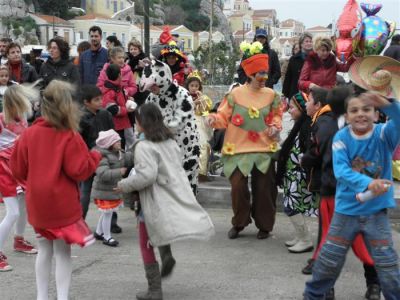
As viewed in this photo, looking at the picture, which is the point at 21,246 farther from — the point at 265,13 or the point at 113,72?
the point at 265,13

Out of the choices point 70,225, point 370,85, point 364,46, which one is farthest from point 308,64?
point 70,225

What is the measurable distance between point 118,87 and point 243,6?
182316mm

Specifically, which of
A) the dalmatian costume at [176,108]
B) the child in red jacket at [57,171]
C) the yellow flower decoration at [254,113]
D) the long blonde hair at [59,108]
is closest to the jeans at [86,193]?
the dalmatian costume at [176,108]

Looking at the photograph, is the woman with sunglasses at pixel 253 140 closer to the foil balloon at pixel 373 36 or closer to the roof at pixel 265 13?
the foil balloon at pixel 373 36

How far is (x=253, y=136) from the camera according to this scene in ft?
20.0

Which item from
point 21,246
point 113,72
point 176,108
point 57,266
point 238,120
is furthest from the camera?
point 113,72

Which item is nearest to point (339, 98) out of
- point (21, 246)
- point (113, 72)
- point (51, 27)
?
point (21, 246)

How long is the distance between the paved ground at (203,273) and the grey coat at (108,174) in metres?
0.51

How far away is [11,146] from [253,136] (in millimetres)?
2315

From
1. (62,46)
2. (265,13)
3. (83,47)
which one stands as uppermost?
(265,13)

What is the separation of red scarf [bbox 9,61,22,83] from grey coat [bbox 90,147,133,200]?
2633mm

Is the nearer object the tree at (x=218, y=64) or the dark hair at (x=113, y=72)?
the dark hair at (x=113, y=72)

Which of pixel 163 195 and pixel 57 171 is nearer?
pixel 57 171

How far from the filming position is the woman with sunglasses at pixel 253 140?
6.07 m
